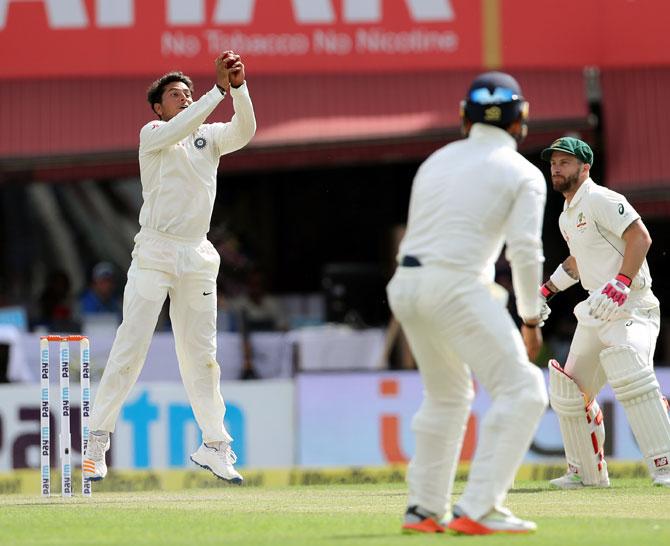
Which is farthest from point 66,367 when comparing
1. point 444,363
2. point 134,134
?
point 134,134

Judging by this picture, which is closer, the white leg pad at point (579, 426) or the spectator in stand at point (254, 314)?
the white leg pad at point (579, 426)

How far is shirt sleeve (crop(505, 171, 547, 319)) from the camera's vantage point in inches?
247

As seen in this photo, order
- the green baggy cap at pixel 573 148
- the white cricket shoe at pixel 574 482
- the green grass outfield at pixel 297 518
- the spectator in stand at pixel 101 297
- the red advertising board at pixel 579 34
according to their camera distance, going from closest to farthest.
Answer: the green grass outfield at pixel 297 518 → the green baggy cap at pixel 573 148 → the white cricket shoe at pixel 574 482 → the red advertising board at pixel 579 34 → the spectator in stand at pixel 101 297

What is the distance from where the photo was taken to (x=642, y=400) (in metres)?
8.76

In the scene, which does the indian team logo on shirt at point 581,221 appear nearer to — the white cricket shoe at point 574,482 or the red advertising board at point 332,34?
the white cricket shoe at point 574,482

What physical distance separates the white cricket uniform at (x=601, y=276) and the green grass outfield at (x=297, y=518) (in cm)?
72

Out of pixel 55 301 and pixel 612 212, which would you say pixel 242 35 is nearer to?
pixel 55 301

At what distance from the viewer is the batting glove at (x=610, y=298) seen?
8289mm

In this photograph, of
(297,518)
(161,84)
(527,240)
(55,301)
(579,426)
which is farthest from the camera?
(55,301)

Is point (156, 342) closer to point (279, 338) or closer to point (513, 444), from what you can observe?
point (279, 338)

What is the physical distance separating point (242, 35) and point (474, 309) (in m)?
8.25

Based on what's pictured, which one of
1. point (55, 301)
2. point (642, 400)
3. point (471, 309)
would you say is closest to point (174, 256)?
point (471, 309)

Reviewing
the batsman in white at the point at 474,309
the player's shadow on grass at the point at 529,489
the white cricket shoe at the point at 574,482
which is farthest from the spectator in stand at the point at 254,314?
the batsman in white at the point at 474,309

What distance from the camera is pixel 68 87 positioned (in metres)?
14.4
